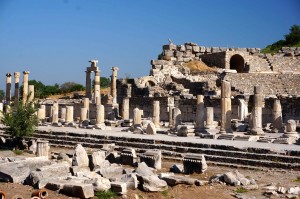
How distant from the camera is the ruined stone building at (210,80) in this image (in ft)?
86.9

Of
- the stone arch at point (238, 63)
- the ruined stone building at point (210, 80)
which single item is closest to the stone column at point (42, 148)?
the ruined stone building at point (210, 80)

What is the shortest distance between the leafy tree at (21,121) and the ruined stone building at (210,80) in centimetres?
966

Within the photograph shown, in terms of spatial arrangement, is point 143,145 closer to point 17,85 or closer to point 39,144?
point 39,144

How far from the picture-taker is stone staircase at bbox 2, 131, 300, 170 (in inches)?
500

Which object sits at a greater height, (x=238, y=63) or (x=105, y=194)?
(x=238, y=63)

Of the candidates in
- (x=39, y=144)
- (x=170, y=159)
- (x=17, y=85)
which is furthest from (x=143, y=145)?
(x=17, y=85)

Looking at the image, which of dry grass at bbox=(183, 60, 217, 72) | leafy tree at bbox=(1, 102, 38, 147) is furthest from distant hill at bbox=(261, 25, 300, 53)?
leafy tree at bbox=(1, 102, 38, 147)

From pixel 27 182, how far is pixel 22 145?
9.16 metres

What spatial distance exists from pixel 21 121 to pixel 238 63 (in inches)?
1151

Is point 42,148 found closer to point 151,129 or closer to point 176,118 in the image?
point 151,129

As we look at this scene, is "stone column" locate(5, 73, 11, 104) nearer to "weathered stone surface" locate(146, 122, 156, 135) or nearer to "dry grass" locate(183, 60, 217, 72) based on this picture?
"dry grass" locate(183, 60, 217, 72)

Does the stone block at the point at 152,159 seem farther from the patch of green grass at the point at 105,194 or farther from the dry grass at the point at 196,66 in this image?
the dry grass at the point at 196,66

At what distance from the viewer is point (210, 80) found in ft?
111

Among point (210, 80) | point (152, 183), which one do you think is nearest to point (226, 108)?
point (152, 183)
